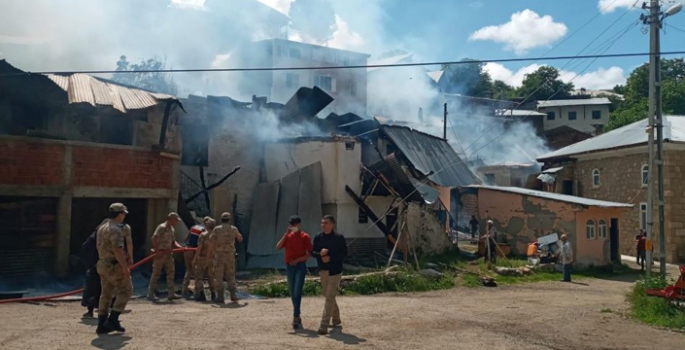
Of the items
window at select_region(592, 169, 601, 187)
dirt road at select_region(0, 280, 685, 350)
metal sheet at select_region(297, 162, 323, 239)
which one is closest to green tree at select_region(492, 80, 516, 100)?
window at select_region(592, 169, 601, 187)

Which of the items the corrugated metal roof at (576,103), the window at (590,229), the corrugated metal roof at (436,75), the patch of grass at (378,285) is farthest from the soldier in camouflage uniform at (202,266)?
the corrugated metal roof at (576,103)

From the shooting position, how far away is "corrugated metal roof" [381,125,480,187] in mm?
22422

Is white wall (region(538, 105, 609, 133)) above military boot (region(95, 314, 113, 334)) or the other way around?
above

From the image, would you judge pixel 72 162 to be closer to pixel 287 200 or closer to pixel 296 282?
pixel 287 200

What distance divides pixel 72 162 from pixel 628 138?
25.2 metres

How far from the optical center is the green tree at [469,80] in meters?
65.6

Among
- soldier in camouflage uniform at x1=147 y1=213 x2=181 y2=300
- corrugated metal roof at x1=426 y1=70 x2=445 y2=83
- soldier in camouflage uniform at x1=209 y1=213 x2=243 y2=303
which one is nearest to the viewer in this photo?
soldier in camouflage uniform at x1=209 y1=213 x2=243 y2=303

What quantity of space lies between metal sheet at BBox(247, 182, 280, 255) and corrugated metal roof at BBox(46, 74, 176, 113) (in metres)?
4.78

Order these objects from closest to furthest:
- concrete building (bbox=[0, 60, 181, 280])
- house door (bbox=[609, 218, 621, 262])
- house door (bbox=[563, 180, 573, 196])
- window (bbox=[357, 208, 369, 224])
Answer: concrete building (bbox=[0, 60, 181, 280]), window (bbox=[357, 208, 369, 224]), house door (bbox=[609, 218, 621, 262]), house door (bbox=[563, 180, 573, 196])

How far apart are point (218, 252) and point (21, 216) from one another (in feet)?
18.8

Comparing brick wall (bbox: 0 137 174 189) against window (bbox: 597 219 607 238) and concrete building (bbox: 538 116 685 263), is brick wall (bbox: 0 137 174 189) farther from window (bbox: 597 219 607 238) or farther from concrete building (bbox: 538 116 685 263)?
concrete building (bbox: 538 116 685 263)

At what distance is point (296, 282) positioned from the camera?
845 centimetres

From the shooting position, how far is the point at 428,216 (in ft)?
69.1

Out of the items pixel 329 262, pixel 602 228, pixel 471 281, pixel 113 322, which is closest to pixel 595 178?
pixel 602 228
